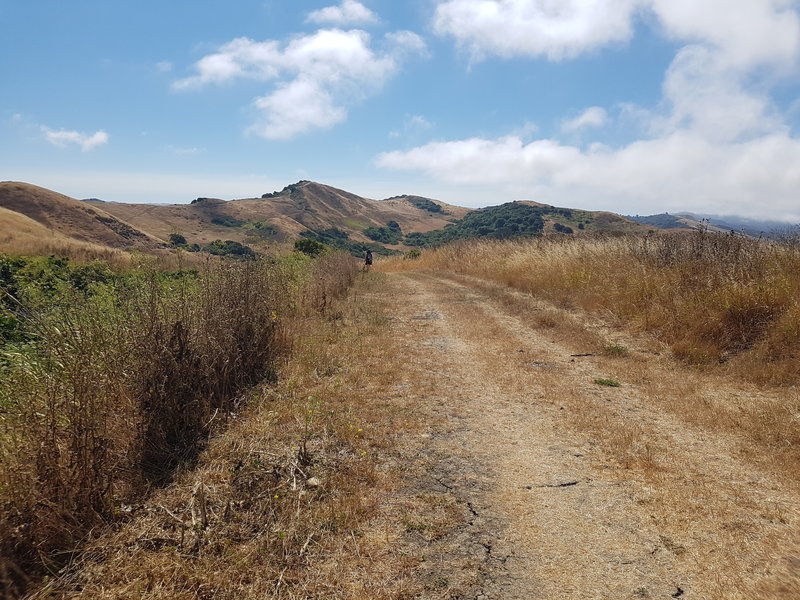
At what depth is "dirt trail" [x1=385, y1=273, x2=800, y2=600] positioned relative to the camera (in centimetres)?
258

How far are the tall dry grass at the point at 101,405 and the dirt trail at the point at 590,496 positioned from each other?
2.17 meters

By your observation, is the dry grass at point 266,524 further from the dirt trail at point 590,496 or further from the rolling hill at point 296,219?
the rolling hill at point 296,219

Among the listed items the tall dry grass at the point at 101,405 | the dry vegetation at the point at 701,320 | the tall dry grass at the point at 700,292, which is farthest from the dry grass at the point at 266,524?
the tall dry grass at the point at 700,292

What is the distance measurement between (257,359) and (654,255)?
9717 mm

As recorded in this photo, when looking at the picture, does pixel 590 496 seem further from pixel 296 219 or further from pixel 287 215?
pixel 287 215

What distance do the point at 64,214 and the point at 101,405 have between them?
1820 inches

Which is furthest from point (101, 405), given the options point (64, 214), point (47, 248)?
point (64, 214)

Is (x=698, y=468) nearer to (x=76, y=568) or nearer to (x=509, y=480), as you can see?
(x=509, y=480)

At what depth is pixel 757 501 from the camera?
3.29 metres

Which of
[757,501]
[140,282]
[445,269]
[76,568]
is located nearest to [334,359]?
[140,282]

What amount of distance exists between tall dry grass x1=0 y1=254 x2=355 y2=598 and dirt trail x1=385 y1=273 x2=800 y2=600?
2.17 m

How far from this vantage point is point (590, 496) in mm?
3471

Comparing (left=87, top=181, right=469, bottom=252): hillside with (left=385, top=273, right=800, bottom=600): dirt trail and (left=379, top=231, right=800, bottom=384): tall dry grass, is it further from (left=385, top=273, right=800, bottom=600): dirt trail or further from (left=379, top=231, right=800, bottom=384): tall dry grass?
(left=385, top=273, right=800, bottom=600): dirt trail

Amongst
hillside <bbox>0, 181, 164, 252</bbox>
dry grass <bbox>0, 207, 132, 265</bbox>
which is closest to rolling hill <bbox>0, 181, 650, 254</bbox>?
hillside <bbox>0, 181, 164, 252</bbox>
